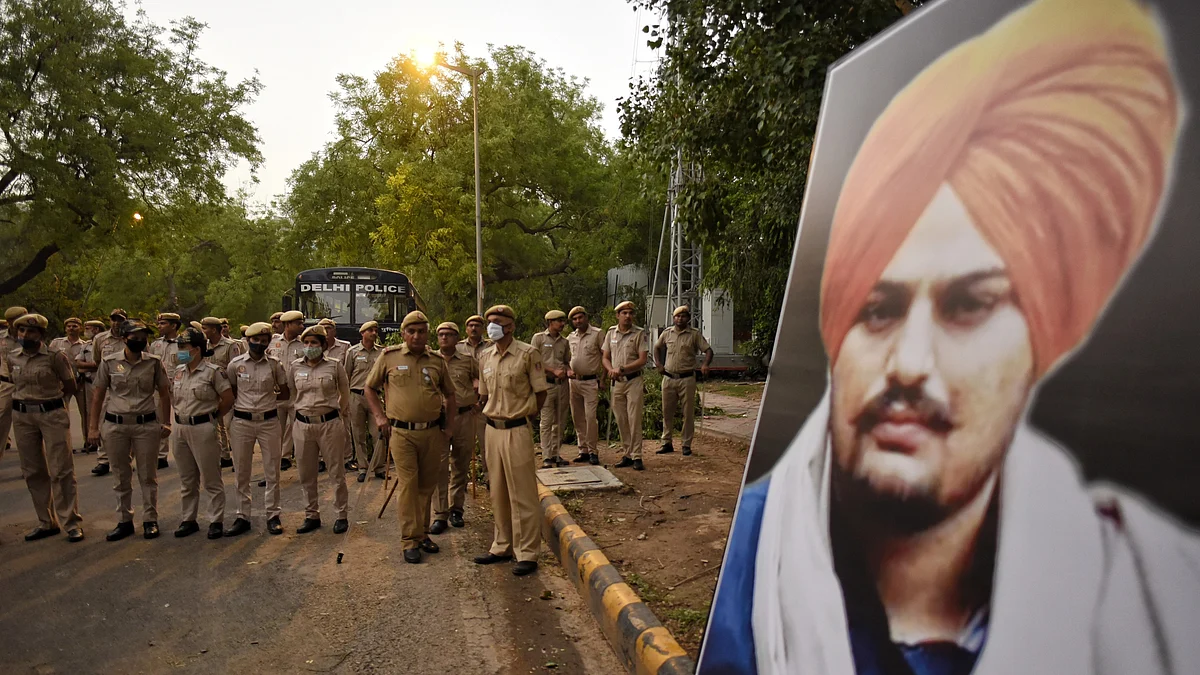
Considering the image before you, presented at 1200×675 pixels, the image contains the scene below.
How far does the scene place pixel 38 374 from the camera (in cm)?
719

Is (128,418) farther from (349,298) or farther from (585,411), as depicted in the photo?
(349,298)

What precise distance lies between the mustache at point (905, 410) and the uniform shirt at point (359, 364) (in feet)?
27.6

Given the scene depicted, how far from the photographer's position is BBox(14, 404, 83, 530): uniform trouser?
7.19 meters

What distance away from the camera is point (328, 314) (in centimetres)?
1894

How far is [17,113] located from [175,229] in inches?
198

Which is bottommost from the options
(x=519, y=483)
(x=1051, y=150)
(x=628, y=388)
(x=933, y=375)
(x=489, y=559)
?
(x=489, y=559)

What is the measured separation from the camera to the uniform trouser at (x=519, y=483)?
20.1 ft

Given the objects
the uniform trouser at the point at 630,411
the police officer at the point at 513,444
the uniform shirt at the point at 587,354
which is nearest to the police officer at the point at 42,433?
the police officer at the point at 513,444

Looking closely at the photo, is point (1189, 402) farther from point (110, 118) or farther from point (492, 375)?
point (110, 118)

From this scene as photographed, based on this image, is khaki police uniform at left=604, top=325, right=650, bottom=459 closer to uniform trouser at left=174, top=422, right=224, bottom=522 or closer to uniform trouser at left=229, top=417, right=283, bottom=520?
uniform trouser at left=229, top=417, right=283, bottom=520

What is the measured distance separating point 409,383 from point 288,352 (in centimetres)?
359

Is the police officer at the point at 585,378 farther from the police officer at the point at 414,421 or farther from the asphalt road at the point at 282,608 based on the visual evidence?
the police officer at the point at 414,421

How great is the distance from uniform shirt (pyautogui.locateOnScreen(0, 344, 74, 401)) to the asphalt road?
1211 millimetres

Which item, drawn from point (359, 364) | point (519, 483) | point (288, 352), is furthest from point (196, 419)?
point (519, 483)
